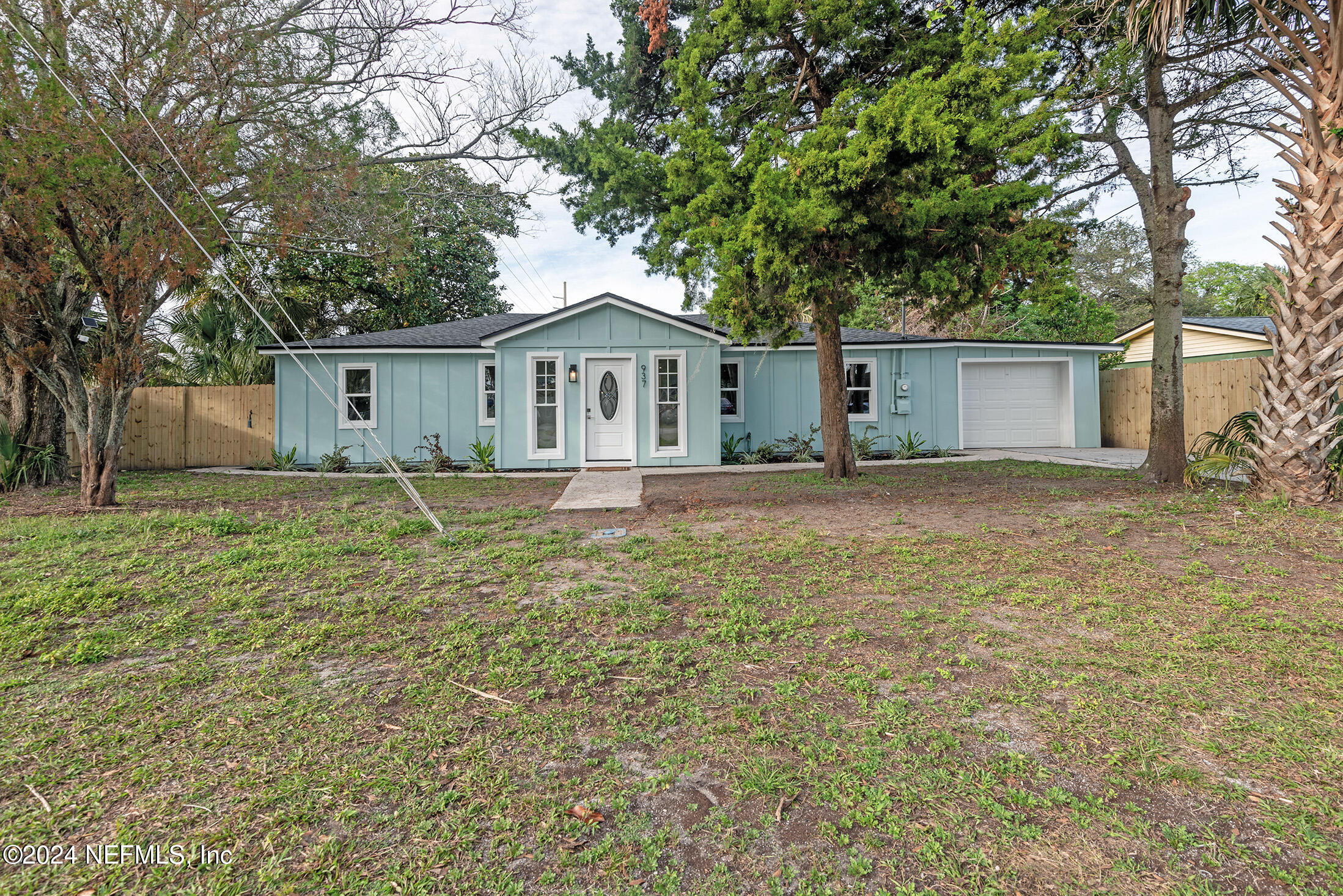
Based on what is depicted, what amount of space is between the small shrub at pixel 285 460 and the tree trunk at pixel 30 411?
303 centimetres

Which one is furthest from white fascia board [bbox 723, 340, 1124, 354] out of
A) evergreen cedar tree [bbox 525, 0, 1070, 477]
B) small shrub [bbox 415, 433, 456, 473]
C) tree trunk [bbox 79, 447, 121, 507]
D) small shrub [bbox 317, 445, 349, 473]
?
tree trunk [bbox 79, 447, 121, 507]

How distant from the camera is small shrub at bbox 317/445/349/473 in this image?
12.0 metres

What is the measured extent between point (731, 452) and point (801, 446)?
151cm

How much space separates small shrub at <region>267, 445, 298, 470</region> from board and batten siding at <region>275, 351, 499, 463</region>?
0.10 metres

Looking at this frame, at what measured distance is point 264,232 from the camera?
8664 millimetres

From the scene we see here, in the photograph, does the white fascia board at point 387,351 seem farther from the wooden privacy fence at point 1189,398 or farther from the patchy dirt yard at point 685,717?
the wooden privacy fence at point 1189,398

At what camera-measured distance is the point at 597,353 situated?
11.6m

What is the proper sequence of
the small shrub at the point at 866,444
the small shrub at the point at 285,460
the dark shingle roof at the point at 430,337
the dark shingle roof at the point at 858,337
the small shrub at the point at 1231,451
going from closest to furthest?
the small shrub at the point at 1231,451, the small shrub at the point at 285,460, the dark shingle roof at the point at 430,337, the small shrub at the point at 866,444, the dark shingle roof at the point at 858,337

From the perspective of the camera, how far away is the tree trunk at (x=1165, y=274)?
7.59m

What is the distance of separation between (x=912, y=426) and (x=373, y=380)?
11.5 metres

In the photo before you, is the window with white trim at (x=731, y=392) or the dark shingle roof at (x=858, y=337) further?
the dark shingle roof at (x=858, y=337)

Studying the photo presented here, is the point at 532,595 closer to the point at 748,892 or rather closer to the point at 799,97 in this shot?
the point at 748,892

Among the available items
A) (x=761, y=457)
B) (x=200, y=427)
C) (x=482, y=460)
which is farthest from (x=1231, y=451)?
(x=200, y=427)

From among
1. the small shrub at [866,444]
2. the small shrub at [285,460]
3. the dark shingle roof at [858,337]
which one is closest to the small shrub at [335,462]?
the small shrub at [285,460]
